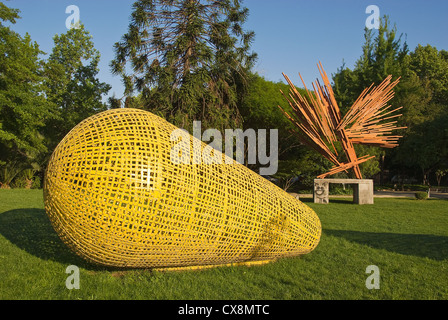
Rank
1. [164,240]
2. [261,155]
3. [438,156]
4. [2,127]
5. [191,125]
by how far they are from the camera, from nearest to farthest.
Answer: [164,240] → [191,125] → [2,127] → [261,155] → [438,156]

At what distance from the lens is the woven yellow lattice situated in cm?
361

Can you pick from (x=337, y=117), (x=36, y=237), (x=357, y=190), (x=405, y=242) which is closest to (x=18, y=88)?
(x=36, y=237)

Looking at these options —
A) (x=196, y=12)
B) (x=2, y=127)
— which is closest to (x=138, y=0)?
(x=196, y=12)

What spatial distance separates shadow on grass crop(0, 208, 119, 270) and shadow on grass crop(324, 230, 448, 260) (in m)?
4.96

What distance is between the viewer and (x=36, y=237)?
6.67 metres

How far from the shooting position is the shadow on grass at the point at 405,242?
5.89 meters

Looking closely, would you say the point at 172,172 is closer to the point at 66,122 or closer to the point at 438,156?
the point at 66,122

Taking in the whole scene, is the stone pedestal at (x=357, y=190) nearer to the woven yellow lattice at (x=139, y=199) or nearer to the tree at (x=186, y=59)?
the tree at (x=186, y=59)

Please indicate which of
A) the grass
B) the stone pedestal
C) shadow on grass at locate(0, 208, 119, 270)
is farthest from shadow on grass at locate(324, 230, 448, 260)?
the stone pedestal

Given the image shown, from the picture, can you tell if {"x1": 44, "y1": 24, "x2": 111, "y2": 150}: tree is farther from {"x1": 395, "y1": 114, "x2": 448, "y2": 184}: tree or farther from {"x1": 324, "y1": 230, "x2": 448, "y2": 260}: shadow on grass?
{"x1": 395, "y1": 114, "x2": 448, "y2": 184}: tree

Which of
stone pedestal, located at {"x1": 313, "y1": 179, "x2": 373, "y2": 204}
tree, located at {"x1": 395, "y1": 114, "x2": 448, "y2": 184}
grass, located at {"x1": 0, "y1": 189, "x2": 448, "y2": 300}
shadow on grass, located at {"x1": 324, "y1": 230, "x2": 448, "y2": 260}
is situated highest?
tree, located at {"x1": 395, "y1": 114, "x2": 448, "y2": 184}

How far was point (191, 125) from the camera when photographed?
606 inches

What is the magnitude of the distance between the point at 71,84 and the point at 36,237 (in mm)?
20560
